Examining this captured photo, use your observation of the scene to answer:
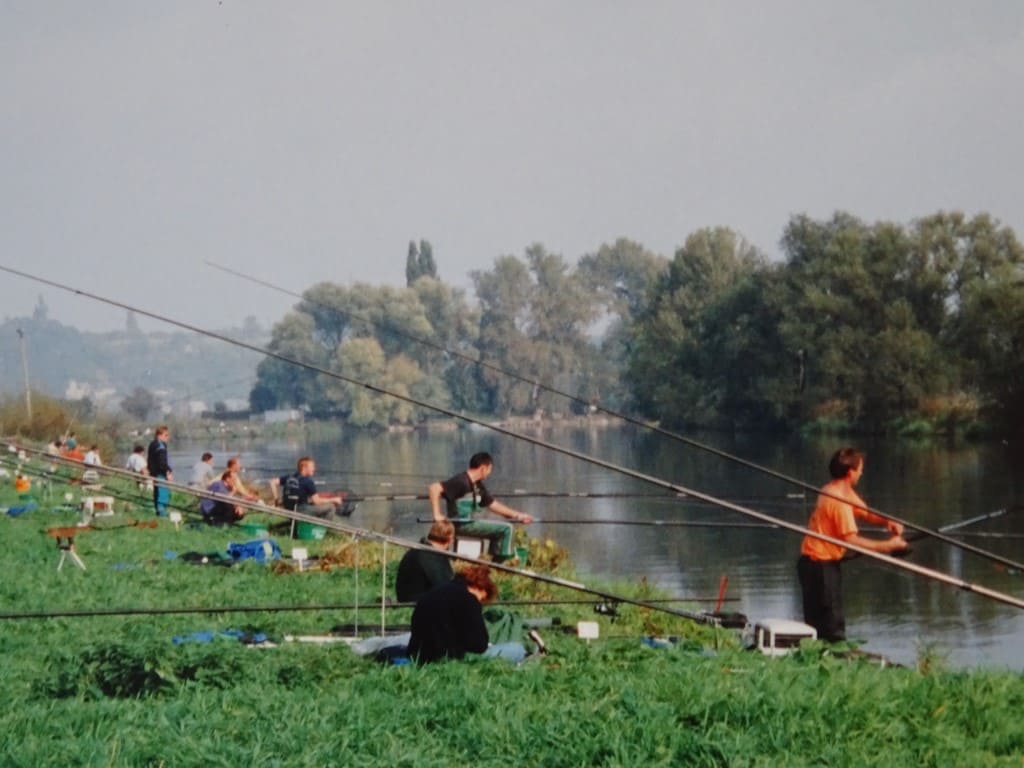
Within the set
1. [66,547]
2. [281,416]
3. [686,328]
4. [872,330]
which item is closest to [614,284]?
[281,416]

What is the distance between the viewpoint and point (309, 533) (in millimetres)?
18234

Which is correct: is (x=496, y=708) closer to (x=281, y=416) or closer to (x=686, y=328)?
(x=686, y=328)

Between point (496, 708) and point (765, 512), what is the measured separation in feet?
68.0

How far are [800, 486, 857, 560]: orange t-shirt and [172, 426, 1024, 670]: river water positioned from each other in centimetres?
109

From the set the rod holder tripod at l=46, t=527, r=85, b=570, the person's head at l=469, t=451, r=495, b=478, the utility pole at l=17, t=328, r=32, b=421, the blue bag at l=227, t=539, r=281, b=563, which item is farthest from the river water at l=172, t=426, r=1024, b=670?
the utility pole at l=17, t=328, r=32, b=421

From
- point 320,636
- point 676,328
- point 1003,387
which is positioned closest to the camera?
point 320,636

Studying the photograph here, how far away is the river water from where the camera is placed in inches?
→ 647

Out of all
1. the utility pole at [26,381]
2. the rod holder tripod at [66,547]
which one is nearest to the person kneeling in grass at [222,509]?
the rod holder tripod at [66,547]

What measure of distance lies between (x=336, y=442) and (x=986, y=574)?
51.7m

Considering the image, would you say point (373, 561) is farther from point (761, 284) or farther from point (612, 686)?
point (761, 284)

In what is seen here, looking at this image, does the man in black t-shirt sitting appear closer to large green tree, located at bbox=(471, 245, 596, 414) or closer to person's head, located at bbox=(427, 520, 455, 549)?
person's head, located at bbox=(427, 520, 455, 549)

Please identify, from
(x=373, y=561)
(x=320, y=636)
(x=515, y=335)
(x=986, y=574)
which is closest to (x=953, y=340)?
(x=986, y=574)

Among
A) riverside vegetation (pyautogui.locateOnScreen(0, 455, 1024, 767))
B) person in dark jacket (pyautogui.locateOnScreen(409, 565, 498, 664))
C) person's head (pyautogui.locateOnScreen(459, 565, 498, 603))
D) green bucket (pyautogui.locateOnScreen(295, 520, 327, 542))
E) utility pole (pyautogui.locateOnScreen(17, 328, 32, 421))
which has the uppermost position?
utility pole (pyautogui.locateOnScreen(17, 328, 32, 421))

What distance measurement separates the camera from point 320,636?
9.25 m
